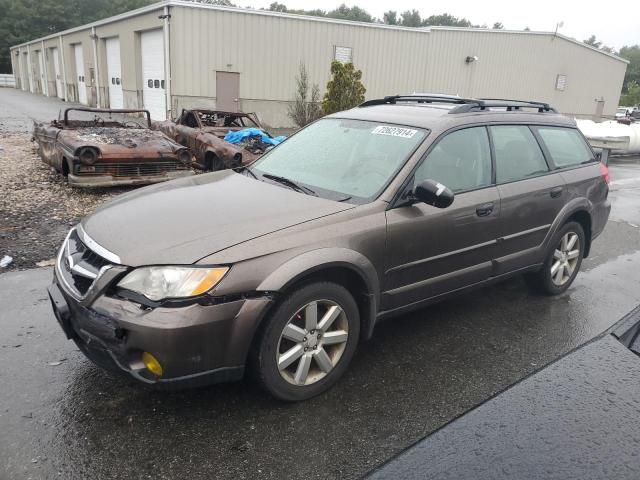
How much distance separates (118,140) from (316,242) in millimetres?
6616

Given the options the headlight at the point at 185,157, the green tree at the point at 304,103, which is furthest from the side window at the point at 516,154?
the green tree at the point at 304,103

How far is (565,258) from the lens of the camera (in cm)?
472

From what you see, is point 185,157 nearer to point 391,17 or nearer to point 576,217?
point 576,217

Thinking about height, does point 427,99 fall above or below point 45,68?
below

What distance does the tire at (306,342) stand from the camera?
2.69 m

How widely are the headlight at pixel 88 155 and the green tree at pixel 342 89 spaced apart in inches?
342

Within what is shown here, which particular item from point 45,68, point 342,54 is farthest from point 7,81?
point 342,54

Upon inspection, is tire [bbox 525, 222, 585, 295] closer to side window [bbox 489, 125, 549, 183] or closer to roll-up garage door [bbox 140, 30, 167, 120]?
side window [bbox 489, 125, 549, 183]

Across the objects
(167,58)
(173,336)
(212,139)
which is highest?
(167,58)

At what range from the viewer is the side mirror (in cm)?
305

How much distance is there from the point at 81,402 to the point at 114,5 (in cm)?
7656

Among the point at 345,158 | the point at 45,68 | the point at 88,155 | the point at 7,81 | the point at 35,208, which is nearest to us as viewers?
the point at 345,158

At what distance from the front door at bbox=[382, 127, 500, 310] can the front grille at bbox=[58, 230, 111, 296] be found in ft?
5.54

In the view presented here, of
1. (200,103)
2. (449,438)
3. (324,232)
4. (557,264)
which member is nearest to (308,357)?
(324,232)
